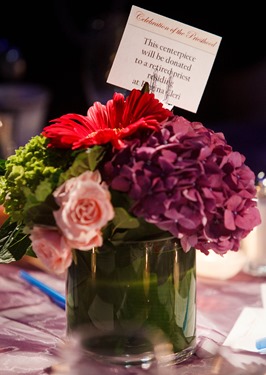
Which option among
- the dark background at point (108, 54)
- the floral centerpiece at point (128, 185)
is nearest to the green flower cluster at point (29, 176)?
the floral centerpiece at point (128, 185)

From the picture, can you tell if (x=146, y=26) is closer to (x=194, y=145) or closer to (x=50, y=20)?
(x=194, y=145)

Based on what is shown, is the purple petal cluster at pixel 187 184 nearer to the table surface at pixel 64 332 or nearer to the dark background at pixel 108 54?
the table surface at pixel 64 332

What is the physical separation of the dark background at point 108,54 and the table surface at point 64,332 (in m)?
2.07

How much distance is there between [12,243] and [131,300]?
0.19m

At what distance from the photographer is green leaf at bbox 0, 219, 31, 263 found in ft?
3.40

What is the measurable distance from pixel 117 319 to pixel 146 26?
1.43 feet

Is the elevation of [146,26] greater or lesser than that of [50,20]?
lesser

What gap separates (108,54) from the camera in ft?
13.4

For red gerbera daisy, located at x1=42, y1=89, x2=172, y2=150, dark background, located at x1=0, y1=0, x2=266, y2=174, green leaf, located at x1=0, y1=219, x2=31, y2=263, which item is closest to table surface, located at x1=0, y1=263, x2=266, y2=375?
green leaf, located at x1=0, y1=219, x2=31, y2=263

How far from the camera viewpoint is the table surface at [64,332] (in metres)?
1.01

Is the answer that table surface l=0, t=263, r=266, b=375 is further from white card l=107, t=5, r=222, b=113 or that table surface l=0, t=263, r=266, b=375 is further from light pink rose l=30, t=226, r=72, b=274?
white card l=107, t=5, r=222, b=113

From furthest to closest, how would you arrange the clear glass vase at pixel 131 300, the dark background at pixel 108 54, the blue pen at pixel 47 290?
the dark background at pixel 108 54
the blue pen at pixel 47 290
the clear glass vase at pixel 131 300

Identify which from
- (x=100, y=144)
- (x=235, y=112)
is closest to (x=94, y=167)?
(x=100, y=144)

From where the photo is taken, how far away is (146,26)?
1109mm
